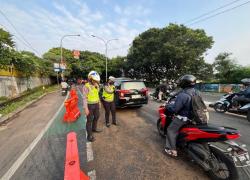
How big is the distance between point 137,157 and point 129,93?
4.91 metres

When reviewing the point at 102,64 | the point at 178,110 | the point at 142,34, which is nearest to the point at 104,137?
the point at 178,110

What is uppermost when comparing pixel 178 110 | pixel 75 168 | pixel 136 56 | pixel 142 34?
pixel 142 34

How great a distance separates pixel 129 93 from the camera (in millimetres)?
8695

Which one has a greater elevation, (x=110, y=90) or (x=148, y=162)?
(x=110, y=90)

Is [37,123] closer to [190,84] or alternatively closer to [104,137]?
[104,137]

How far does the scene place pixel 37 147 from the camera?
4.66 metres

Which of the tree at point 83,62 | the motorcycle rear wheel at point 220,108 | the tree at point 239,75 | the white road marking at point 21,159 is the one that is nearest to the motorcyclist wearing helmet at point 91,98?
the white road marking at point 21,159

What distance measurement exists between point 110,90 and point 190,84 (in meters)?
3.33

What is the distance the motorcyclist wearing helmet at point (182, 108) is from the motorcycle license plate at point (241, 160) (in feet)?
3.34

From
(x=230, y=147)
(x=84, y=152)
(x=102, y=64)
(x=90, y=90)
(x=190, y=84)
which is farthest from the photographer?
(x=102, y=64)

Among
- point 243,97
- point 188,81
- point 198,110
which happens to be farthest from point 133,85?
point 198,110

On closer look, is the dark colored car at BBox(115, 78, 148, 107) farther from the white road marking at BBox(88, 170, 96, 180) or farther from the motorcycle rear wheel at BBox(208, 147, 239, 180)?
the motorcycle rear wheel at BBox(208, 147, 239, 180)

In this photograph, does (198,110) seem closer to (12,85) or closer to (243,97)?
(243,97)

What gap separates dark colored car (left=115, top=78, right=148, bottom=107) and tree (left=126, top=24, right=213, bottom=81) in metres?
19.8
